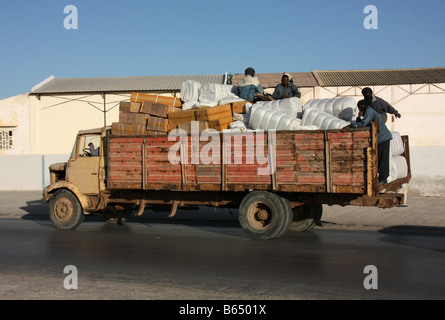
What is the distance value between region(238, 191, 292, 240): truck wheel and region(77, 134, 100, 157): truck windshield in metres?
3.92

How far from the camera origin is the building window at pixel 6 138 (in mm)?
28281

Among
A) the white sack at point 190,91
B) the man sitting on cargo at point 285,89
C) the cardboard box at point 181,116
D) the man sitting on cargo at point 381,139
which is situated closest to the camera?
the man sitting on cargo at point 381,139

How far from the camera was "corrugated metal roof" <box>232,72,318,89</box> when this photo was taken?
27859mm

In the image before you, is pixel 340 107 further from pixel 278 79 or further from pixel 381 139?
pixel 278 79

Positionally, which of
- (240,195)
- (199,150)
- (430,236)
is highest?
(199,150)

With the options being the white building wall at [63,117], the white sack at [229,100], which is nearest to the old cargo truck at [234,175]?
the white sack at [229,100]

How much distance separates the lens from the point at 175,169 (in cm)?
1016

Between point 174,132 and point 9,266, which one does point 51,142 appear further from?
point 9,266

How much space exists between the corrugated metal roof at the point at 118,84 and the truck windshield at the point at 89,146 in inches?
628

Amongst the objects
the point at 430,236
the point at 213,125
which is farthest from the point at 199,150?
the point at 430,236

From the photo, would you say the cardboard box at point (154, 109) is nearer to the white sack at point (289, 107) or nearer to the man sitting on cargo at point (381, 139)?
the white sack at point (289, 107)

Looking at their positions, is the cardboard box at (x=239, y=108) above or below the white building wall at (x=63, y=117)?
below

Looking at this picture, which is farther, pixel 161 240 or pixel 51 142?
pixel 51 142
